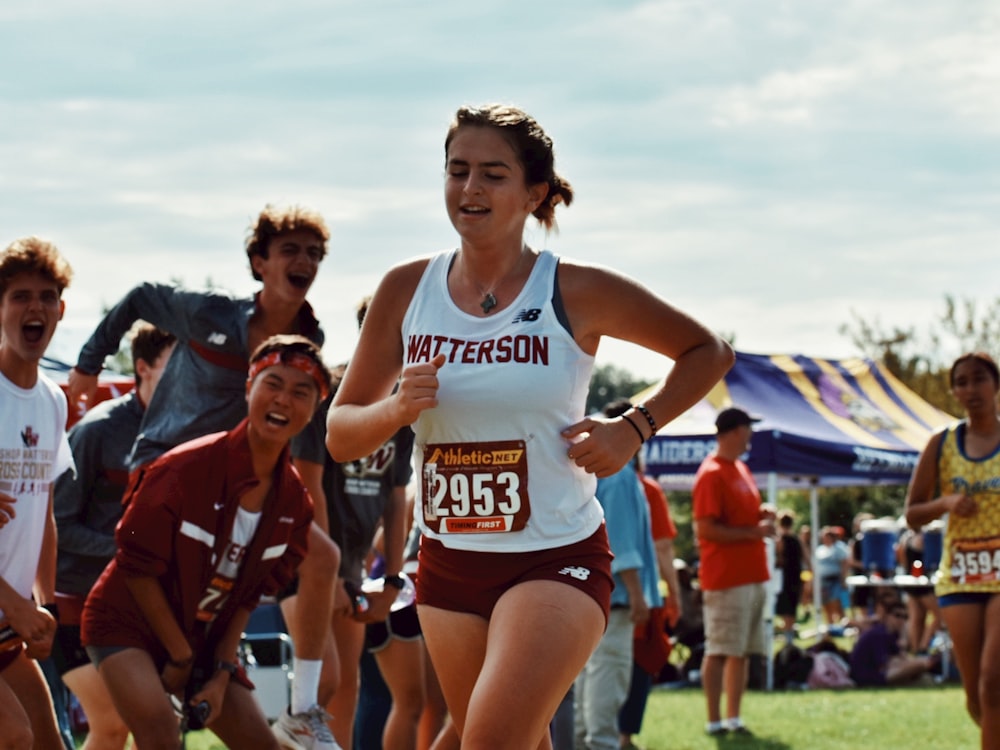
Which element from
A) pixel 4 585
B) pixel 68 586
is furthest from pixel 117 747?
pixel 4 585

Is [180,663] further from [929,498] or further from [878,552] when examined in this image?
[878,552]

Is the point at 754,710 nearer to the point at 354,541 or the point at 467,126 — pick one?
the point at 354,541

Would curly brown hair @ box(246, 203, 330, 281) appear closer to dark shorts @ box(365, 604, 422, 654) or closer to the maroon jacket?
the maroon jacket

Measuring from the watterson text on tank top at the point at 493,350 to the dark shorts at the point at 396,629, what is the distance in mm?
3644

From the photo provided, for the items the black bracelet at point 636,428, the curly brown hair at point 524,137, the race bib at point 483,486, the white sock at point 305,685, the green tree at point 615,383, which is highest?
the green tree at point 615,383

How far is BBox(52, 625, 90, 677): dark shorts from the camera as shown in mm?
6562

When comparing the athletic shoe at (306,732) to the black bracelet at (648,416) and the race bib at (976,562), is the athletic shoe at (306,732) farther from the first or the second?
the race bib at (976,562)

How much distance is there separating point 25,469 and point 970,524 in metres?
4.99

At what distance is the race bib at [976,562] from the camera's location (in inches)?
296

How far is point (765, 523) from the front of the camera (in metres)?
11.5

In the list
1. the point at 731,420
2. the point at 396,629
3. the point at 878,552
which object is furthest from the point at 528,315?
the point at 878,552

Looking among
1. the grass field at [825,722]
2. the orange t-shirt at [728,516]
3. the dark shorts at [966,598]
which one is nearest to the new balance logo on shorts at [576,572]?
the dark shorts at [966,598]

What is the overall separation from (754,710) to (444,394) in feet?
33.7

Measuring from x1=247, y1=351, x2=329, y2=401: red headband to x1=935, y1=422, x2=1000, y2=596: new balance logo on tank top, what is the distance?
379cm
